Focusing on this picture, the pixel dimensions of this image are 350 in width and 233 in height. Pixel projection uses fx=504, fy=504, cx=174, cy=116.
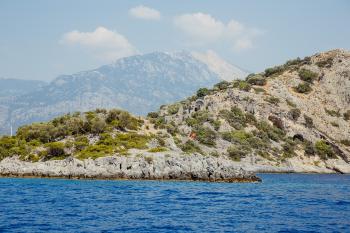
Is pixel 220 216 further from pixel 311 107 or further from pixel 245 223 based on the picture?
pixel 311 107

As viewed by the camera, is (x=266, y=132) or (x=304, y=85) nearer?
(x=266, y=132)

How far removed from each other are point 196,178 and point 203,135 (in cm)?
4963

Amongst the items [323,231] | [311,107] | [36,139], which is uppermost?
[311,107]

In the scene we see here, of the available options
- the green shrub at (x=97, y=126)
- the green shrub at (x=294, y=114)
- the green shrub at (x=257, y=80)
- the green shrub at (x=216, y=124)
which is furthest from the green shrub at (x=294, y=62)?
the green shrub at (x=97, y=126)

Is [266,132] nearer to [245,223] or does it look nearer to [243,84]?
[243,84]

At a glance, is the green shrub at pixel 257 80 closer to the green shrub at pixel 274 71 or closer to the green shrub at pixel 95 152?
the green shrub at pixel 274 71

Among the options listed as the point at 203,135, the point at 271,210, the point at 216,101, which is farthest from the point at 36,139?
the point at 271,210

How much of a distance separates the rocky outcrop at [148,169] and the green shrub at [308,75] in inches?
3528

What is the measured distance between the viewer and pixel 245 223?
38844 mm

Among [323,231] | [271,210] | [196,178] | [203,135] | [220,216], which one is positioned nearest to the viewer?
[323,231]

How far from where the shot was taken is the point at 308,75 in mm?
172375

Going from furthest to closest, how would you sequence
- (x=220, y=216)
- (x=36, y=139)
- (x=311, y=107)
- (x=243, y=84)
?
(x=243, y=84), (x=311, y=107), (x=36, y=139), (x=220, y=216)

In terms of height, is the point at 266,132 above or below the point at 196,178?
above

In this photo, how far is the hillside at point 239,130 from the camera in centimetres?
10962
